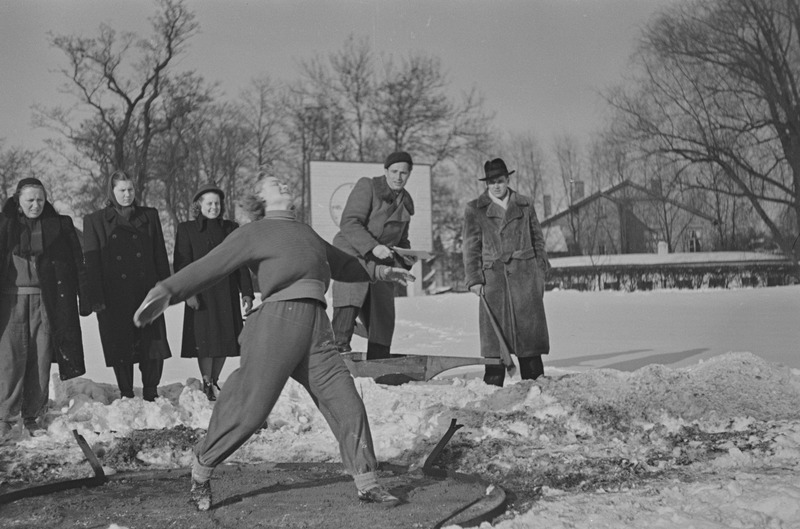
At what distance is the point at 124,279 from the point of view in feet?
23.9

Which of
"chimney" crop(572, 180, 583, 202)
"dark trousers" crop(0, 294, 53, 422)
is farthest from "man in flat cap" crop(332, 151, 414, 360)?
"chimney" crop(572, 180, 583, 202)

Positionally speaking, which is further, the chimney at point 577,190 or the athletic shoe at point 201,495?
the chimney at point 577,190

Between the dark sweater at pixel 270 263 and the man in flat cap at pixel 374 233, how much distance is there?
10.3 ft

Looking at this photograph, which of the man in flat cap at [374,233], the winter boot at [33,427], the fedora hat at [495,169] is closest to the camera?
the winter boot at [33,427]

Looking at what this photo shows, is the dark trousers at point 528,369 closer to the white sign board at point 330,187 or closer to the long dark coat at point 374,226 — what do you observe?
the long dark coat at point 374,226

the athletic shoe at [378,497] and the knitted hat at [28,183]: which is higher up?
the knitted hat at [28,183]

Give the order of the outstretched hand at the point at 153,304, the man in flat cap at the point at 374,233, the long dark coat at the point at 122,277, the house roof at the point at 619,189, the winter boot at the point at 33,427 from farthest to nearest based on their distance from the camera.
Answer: the house roof at the point at 619,189 → the man in flat cap at the point at 374,233 → the long dark coat at the point at 122,277 → the winter boot at the point at 33,427 → the outstretched hand at the point at 153,304

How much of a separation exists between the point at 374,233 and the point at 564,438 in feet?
8.46

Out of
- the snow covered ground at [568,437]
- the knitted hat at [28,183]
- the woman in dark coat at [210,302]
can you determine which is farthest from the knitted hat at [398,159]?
the knitted hat at [28,183]

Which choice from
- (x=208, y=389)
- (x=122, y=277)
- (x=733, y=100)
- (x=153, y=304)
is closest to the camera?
(x=153, y=304)

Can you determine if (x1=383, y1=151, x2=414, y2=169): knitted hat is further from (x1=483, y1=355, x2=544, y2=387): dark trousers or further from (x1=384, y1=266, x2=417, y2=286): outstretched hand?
(x1=384, y1=266, x2=417, y2=286): outstretched hand

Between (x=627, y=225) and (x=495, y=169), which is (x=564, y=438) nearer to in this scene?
(x=495, y=169)

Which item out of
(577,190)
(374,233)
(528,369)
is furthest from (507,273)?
(577,190)

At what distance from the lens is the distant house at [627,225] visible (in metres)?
27.2
